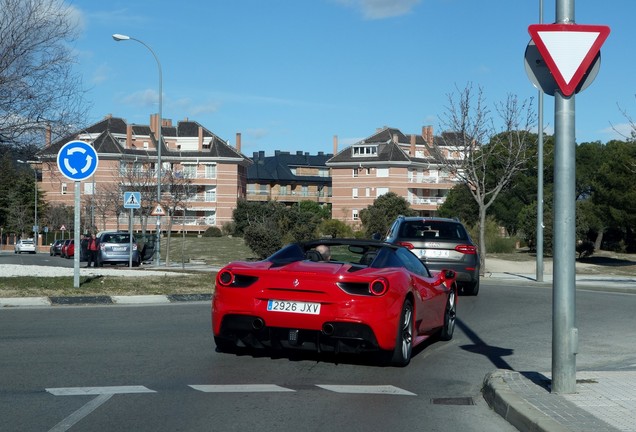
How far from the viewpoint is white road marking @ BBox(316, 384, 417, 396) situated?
7961 millimetres

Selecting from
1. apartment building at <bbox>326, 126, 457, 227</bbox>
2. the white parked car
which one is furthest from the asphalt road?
apartment building at <bbox>326, 126, 457, 227</bbox>

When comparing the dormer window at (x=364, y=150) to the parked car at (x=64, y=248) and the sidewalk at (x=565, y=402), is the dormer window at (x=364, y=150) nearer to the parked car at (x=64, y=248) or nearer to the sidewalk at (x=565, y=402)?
the parked car at (x=64, y=248)

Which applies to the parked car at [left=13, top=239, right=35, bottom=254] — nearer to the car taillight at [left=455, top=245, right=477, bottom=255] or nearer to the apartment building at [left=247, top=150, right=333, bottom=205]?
the apartment building at [left=247, top=150, right=333, bottom=205]

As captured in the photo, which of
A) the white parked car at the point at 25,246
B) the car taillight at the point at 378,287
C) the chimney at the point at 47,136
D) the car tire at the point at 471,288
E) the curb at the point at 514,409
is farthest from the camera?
the white parked car at the point at 25,246

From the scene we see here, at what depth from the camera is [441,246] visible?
18344 millimetres

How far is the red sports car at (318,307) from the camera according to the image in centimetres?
877

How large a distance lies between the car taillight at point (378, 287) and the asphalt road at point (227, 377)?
0.88 m

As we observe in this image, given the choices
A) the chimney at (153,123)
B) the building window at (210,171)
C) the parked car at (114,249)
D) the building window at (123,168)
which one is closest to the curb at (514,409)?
the parked car at (114,249)

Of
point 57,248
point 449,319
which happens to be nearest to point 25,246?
point 57,248

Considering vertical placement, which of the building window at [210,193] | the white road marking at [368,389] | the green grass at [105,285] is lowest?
the white road marking at [368,389]

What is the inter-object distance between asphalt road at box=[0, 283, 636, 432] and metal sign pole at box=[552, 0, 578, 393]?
74 centimetres

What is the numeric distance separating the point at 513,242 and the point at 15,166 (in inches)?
1213

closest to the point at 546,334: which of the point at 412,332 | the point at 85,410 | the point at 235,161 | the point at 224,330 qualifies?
the point at 412,332

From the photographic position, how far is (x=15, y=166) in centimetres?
2386
